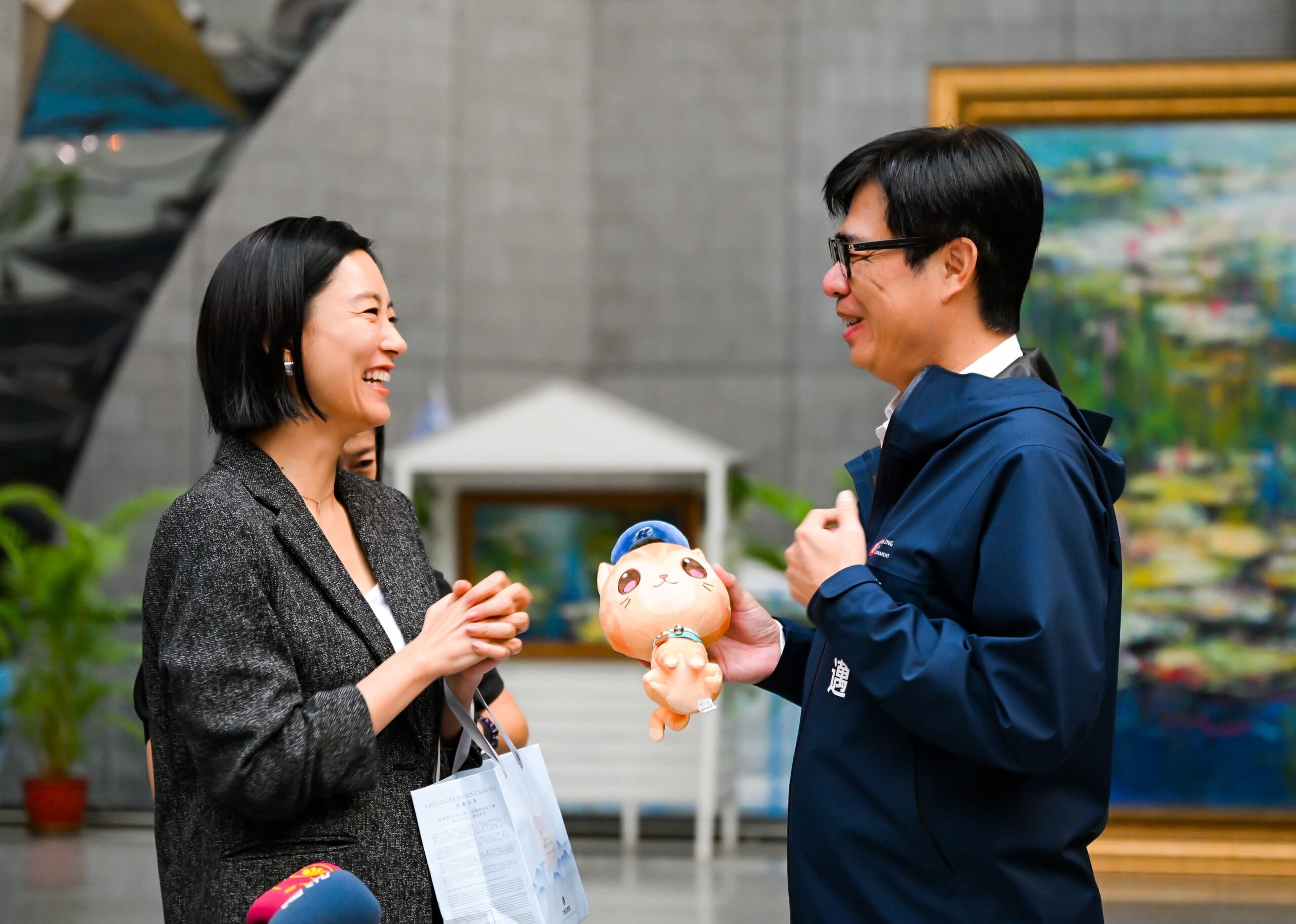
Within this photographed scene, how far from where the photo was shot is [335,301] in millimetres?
1993

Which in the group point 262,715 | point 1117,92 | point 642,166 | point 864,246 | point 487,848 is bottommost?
point 487,848

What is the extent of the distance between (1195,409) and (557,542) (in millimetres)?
2921

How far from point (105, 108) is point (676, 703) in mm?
5577

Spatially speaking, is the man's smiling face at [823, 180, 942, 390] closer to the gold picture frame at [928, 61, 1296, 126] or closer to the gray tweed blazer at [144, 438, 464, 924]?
the gray tweed blazer at [144, 438, 464, 924]

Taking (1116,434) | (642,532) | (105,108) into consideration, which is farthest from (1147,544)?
(105,108)

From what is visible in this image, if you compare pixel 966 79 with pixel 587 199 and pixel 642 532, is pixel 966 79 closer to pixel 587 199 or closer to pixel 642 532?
pixel 642 532

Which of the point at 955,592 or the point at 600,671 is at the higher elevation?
the point at 955,592

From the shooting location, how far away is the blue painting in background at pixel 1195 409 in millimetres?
5680

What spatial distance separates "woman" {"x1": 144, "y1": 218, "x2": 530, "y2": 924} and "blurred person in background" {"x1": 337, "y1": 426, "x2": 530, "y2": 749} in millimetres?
124

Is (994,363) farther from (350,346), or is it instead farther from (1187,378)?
(1187,378)

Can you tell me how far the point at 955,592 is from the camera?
1.74 meters

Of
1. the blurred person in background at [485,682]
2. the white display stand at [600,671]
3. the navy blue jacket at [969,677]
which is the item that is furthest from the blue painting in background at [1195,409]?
the navy blue jacket at [969,677]

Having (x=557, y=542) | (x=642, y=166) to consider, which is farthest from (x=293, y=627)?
(x=642, y=166)

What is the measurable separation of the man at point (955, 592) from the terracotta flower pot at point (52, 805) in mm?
5714
